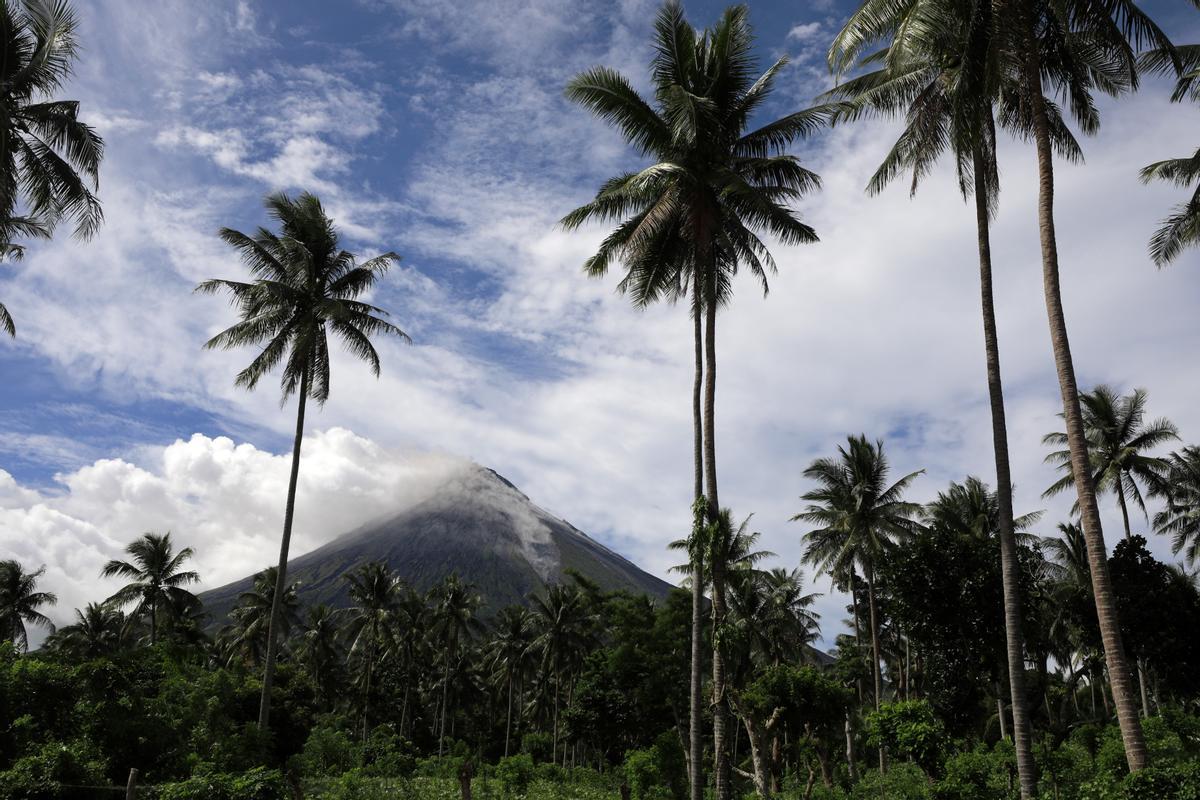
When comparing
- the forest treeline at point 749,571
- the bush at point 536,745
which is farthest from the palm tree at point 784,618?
the bush at point 536,745

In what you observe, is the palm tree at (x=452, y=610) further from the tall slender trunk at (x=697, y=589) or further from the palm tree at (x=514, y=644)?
the tall slender trunk at (x=697, y=589)

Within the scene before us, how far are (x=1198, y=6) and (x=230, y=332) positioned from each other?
1064 inches

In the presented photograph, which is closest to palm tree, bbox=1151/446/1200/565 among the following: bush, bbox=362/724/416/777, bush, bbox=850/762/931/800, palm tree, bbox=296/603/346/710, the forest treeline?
A: the forest treeline

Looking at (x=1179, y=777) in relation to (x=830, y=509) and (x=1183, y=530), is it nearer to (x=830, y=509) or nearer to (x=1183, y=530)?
(x=830, y=509)

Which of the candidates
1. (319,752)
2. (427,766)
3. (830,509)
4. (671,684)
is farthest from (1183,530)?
(319,752)

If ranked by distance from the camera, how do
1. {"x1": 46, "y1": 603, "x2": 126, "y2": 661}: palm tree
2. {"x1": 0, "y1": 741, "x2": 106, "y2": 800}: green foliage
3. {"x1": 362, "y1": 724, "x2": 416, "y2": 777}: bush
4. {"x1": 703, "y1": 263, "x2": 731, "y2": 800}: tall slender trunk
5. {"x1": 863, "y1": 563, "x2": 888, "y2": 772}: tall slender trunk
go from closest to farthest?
{"x1": 0, "y1": 741, "x2": 106, "y2": 800}: green foliage → {"x1": 703, "y1": 263, "x2": 731, "y2": 800}: tall slender trunk → {"x1": 362, "y1": 724, "x2": 416, "y2": 777}: bush → {"x1": 863, "y1": 563, "x2": 888, "y2": 772}: tall slender trunk → {"x1": 46, "y1": 603, "x2": 126, "y2": 661}: palm tree

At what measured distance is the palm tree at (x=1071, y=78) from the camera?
1358cm

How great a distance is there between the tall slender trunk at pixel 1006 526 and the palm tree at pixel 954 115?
0.02 metres

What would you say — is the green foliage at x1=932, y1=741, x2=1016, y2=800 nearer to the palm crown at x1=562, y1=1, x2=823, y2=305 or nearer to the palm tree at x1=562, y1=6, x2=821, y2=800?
the palm tree at x1=562, y1=6, x2=821, y2=800

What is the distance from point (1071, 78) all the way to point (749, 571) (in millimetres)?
27433

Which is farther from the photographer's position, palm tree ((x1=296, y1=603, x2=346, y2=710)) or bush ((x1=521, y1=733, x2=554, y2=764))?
palm tree ((x1=296, y1=603, x2=346, y2=710))

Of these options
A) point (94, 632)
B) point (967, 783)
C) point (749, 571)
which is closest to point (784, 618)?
point (749, 571)

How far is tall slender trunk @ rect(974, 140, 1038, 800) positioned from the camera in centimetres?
1523

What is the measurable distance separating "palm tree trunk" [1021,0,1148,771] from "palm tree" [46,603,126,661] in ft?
171
